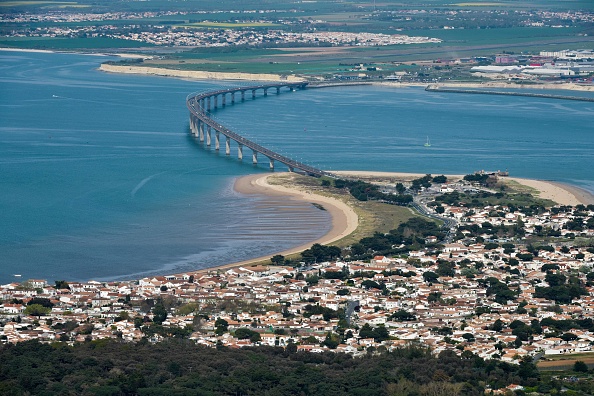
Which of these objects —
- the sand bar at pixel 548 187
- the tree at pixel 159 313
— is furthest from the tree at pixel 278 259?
the sand bar at pixel 548 187

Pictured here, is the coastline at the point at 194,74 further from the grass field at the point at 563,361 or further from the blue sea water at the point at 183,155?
the grass field at the point at 563,361

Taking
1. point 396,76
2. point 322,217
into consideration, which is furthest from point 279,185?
point 396,76

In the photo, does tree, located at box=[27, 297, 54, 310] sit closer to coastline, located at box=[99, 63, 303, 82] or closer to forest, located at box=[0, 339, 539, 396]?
forest, located at box=[0, 339, 539, 396]

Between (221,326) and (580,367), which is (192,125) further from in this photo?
(580,367)

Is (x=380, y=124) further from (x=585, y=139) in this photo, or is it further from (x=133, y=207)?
(x=133, y=207)

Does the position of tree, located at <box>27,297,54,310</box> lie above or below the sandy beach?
above

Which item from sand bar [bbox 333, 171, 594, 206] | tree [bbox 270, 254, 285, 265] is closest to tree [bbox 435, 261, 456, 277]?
tree [bbox 270, 254, 285, 265]

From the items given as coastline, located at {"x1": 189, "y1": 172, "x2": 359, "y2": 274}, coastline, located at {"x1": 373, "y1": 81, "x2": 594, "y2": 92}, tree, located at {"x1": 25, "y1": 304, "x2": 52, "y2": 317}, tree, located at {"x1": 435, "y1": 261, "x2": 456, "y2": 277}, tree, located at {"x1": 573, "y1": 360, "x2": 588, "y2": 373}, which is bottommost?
coastline, located at {"x1": 373, "y1": 81, "x2": 594, "y2": 92}

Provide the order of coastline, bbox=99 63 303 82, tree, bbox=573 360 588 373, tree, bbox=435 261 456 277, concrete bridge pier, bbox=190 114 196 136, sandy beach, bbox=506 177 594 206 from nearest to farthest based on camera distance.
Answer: tree, bbox=573 360 588 373
tree, bbox=435 261 456 277
sandy beach, bbox=506 177 594 206
concrete bridge pier, bbox=190 114 196 136
coastline, bbox=99 63 303 82
